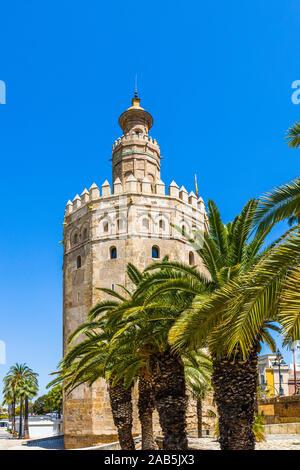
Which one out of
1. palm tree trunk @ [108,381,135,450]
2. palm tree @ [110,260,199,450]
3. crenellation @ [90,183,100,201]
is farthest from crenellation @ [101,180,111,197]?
palm tree @ [110,260,199,450]

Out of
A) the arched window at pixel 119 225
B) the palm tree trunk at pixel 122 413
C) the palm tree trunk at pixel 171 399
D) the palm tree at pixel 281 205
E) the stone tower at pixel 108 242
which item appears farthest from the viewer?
the arched window at pixel 119 225

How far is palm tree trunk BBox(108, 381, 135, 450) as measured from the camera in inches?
587

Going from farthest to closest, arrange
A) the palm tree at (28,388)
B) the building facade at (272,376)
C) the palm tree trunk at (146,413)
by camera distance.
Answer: the building facade at (272,376), the palm tree at (28,388), the palm tree trunk at (146,413)

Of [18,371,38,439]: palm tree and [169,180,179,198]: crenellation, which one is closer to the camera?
[169,180,179,198]: crenellation

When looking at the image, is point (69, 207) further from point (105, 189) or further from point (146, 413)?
point (146, 413)

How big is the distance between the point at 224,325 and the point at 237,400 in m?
2.17

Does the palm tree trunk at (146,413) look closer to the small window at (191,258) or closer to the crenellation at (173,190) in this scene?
the small window at (191,258)

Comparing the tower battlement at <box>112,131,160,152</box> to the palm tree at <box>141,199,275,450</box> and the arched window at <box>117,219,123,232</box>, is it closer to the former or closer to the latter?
the arched window at <box>117,219,123,232</box>

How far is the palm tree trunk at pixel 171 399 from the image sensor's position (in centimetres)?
1127

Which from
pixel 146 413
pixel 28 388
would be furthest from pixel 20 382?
pixel 146 413

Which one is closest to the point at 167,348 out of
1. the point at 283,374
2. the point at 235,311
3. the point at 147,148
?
the point at 235,311

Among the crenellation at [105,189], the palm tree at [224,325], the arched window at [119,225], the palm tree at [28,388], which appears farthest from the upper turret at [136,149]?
the palm tree at [28,388]

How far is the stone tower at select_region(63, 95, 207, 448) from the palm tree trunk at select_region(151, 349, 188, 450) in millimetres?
13045

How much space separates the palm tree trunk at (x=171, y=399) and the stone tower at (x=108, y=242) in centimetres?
1305
